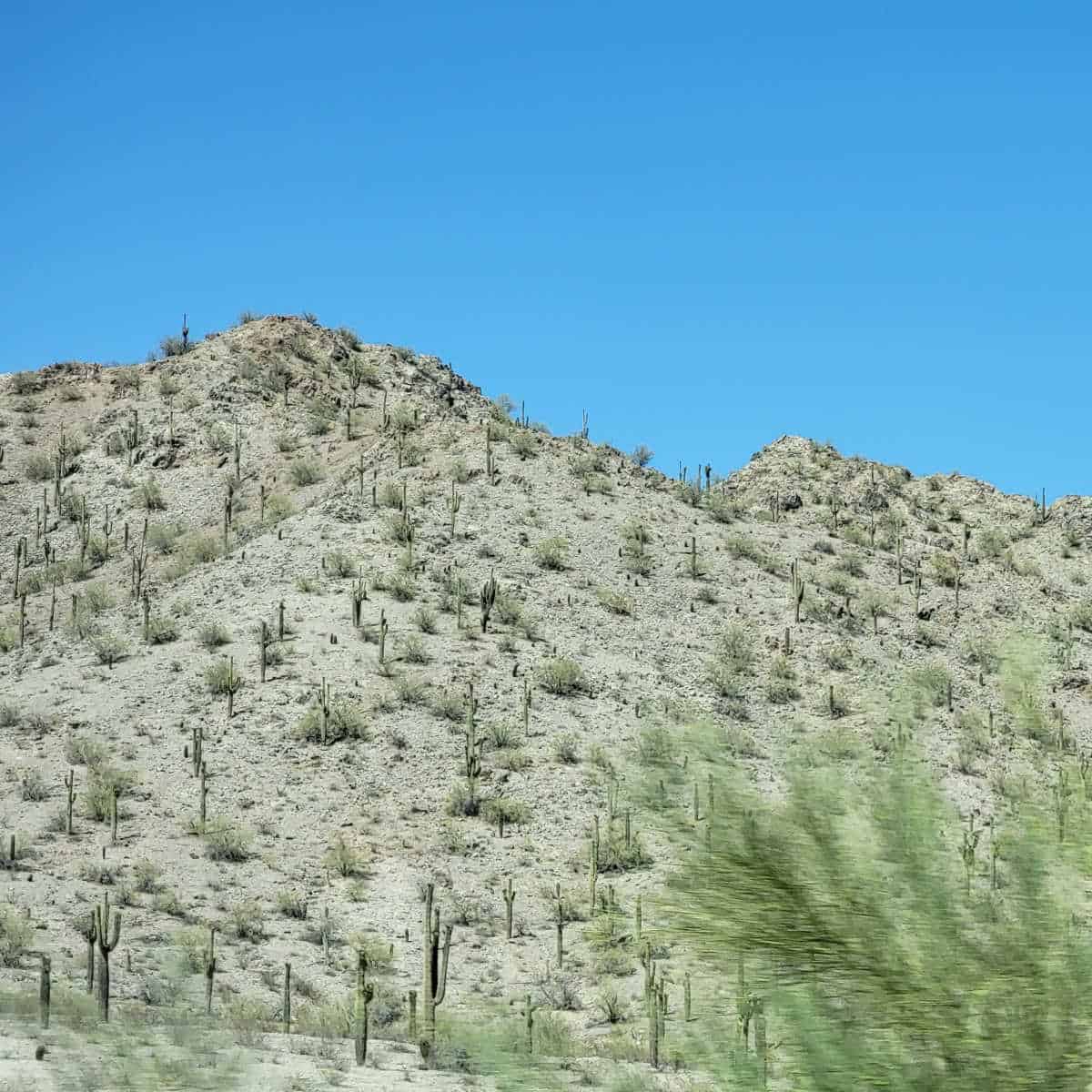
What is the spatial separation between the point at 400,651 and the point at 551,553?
614 cm

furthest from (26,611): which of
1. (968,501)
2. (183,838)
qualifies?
(968,501)

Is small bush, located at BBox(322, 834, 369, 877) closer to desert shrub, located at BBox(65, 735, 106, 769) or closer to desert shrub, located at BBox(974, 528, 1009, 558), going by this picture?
desert shrub, located at BBox(65, 735, 106, 769)

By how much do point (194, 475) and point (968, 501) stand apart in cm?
2217

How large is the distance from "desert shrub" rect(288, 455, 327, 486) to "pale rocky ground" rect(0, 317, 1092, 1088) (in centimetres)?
48

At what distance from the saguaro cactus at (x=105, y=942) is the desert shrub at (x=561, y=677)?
407 inches

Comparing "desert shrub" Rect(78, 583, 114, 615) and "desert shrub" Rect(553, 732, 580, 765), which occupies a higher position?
"desert shrub" Rect(78, 583, 114, 615)

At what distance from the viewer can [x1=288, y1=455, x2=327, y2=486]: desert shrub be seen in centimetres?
4475

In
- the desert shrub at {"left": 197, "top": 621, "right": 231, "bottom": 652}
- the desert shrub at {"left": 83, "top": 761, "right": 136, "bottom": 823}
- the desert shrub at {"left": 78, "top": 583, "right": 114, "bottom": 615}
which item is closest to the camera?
the desert shrub at {"left": 83, "top": 761, "right": 136, "bottom": 823}

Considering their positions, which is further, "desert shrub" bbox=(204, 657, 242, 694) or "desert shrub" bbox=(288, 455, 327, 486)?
"desert shrub" bbox=(288, 455, 327, 486)

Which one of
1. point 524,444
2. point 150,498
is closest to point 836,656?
point 524,444

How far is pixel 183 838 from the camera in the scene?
28219mm

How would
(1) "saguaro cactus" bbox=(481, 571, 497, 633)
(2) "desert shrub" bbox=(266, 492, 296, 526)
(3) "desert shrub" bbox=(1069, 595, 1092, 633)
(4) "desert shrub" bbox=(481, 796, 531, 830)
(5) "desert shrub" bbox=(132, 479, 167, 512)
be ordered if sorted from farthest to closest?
(5) "desert shrub" bbox=(132, 479, 167, 512)
(2) "desert shrub" bbox=(266, 492, 296, 526)
(3) "desert shrub" bbox=(1069, 595, 1092, 633)
(1) "saguaro cactus" bbox=(481, 571, 497, 633)
(4) "desert shrub" bbox=(481, 796, 531, 830)

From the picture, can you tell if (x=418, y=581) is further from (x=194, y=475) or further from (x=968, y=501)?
(x=968, y=501)

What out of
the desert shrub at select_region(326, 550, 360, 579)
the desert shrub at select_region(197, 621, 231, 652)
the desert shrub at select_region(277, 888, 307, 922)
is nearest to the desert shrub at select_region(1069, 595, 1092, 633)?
the desert shrub at select_region(326, 550, 360, 579)
